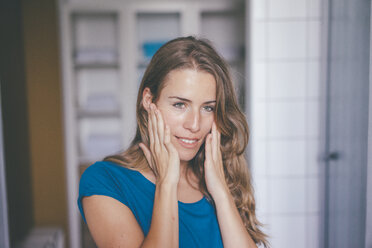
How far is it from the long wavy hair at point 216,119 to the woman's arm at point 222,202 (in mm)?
70

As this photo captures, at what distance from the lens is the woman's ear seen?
2.99ft

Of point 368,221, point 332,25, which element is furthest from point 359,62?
point 368,221

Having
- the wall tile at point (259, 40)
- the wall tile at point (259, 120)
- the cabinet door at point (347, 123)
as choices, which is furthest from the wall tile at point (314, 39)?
the wall tile at point (259, 120)

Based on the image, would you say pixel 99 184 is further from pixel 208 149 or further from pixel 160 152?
pixel 208 149

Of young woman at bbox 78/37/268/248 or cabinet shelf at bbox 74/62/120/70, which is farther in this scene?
cabinet shelf at bbox 74/62/120/70

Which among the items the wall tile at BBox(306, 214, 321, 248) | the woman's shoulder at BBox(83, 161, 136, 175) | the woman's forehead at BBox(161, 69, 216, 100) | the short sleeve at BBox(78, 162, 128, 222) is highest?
the woman's forehead at BBox(161, 69, 216, 100)

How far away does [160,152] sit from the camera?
2.75 feet

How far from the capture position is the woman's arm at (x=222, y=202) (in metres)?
0.82

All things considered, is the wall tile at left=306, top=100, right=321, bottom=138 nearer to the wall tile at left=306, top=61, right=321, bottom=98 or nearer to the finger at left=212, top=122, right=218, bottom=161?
Result: the wall tile at left=306, top=61, right=321, bottom=98

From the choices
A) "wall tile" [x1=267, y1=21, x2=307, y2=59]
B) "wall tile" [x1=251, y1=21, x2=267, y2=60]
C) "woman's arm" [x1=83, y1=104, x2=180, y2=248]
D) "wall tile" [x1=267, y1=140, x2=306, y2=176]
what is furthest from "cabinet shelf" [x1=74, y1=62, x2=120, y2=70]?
"woman's arm" [x1=83, y1=104, x2=180, y2=248]

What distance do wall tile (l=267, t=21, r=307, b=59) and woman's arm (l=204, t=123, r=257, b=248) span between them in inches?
44.5

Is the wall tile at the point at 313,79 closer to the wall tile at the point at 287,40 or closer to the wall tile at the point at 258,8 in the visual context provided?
the wall tile at the point at 287,40

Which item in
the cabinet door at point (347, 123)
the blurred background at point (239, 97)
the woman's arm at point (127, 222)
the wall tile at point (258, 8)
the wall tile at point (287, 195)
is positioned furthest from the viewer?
the wall tile at point (287, 195)

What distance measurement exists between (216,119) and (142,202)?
358mm
